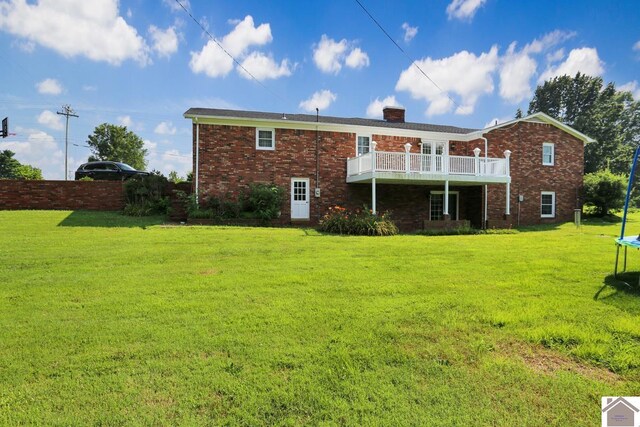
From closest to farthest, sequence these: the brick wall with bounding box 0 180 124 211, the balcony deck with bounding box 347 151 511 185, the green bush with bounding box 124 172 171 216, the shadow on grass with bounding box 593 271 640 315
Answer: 1. the shadow on grass with bounding box 593 271 640 315
2. the balcony deck with bounding box 347 151 511 185
3. the green bush with bounding box 124 172 171 216
4. the brick wall with bounding box 0 180 124 211

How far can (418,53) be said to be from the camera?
1208cm

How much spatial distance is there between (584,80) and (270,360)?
194 ft

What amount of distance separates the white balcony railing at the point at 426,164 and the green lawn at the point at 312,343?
9013 mm

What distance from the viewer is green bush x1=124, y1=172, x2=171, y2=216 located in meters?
16.2

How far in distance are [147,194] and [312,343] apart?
15.4m

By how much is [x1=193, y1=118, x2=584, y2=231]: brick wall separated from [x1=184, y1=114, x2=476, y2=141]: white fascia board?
0.21 meters

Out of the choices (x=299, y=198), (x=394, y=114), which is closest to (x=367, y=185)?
(x=299, y=198)

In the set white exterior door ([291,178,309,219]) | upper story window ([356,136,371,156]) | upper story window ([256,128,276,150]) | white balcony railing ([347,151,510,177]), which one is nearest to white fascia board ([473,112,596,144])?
white balcony railing ([347,151,510,177])

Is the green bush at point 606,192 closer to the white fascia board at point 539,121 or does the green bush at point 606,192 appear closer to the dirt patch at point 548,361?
the white fascia board at point 539,121

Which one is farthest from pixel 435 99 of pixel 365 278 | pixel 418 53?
pixel 365 278

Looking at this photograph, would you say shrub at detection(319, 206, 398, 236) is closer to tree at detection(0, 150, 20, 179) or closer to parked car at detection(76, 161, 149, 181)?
parked car at detection(76, 161, 149, 181)

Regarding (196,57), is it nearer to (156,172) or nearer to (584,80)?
(156,172)

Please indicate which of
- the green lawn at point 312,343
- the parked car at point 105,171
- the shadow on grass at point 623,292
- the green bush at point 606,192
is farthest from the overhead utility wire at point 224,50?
the green bush at point 606,192

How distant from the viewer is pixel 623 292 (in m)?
5.11
